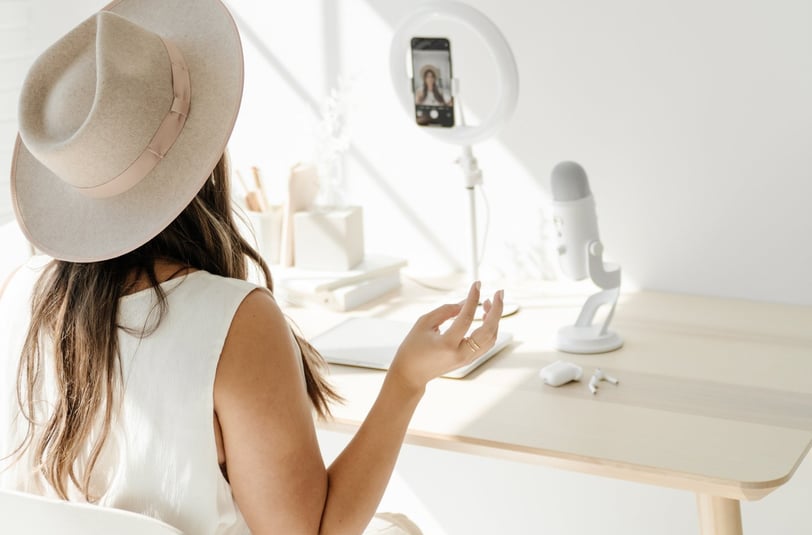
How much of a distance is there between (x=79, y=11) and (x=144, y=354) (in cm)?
163

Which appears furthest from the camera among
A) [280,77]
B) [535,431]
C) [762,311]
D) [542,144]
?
[280,77]

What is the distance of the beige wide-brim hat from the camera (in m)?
1.11

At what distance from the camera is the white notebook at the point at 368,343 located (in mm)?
1667

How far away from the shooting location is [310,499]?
3.66ft

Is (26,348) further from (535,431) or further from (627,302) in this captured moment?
(627,302)

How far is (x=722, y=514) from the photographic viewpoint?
4.61 ft

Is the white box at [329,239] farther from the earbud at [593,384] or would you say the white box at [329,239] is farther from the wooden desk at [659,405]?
the earbud at [593,384]

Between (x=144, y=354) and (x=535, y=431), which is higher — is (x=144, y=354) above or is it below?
above

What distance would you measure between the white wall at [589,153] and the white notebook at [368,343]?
41 cm

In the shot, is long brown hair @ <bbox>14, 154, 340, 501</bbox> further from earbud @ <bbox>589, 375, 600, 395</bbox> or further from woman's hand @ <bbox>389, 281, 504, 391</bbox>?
earbud @ <bbox>589, 375, 600, 395</bbox>

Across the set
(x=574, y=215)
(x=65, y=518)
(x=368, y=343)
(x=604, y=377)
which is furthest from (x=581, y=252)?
(x=65, y=518)

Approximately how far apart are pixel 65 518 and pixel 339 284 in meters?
1.03

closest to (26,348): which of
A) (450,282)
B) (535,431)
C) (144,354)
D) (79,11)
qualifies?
(144,354)

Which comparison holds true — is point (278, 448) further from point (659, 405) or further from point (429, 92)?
point (429, 92)
